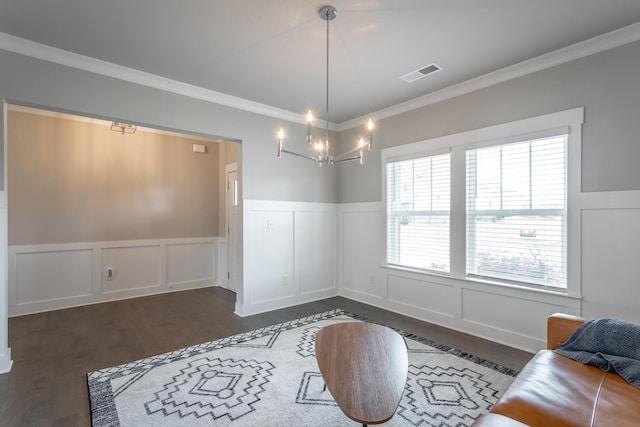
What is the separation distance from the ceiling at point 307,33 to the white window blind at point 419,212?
1051mm

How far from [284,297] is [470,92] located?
352 cm

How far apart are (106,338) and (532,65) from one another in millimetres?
5158

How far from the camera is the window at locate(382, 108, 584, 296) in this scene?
292 cm

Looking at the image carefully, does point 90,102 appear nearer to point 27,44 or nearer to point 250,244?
point 27,44

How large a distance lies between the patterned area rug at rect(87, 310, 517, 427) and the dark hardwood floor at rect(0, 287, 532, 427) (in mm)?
188

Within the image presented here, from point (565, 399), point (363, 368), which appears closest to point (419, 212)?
point (363, 368)

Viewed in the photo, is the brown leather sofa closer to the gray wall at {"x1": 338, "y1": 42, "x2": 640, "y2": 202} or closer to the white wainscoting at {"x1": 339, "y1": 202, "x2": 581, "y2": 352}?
the white wainscoting at {"x1": 339, "y1": 202, "x2": 581, "y2": 352}

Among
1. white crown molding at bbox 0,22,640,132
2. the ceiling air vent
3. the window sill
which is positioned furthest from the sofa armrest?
the ceiling air vent

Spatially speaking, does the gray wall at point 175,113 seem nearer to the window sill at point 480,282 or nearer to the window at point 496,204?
the window at point 496,204

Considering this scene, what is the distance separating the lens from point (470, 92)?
140 inches

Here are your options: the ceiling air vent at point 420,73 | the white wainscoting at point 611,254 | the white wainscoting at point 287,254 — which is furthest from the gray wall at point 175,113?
the white wainscoting at point 611,254

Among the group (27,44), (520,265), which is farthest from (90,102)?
(520,265)

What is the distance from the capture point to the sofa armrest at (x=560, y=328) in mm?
2055

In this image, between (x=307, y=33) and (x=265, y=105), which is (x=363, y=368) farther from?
(x=265, y=105)
